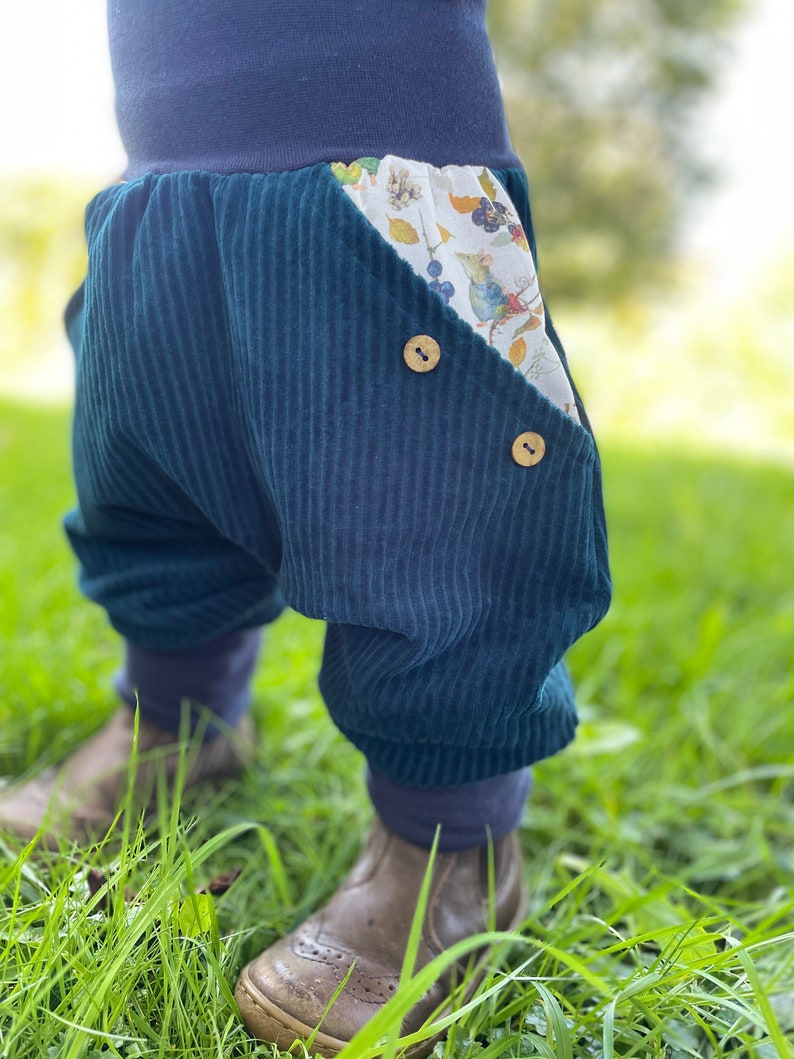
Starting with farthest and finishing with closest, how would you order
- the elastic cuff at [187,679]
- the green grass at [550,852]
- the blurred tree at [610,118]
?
the blurred tree at [610,118] < the elastic cuff at [187,679] < the green grass at [550,852]

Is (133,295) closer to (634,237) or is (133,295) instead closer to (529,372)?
(529,372)

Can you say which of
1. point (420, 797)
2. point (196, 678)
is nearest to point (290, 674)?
point (196, 678)

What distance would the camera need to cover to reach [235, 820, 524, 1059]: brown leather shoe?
0.73 meters

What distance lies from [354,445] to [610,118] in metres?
11.2

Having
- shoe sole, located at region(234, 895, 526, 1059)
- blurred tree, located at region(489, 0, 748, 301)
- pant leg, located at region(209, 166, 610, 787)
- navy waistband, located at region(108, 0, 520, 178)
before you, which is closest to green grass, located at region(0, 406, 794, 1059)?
shoe sole, located at region(234, 895, 526, 1059)

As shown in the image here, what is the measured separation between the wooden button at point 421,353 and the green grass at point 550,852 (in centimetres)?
39

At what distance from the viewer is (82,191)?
8500 millimetres

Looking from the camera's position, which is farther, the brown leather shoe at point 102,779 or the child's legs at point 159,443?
the brown leather shoe at point 102,779

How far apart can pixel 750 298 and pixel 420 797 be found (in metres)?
6.89

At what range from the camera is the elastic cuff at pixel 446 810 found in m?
0.86

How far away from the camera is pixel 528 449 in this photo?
716mm

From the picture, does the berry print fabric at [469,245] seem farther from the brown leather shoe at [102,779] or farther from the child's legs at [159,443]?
the brown leather shoe at [102,779]

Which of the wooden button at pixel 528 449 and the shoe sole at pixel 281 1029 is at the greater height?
the wooden button at pixel 528 449

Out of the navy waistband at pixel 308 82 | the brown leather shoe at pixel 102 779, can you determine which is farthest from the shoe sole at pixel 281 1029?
the navy waistband at pixel 308 82
